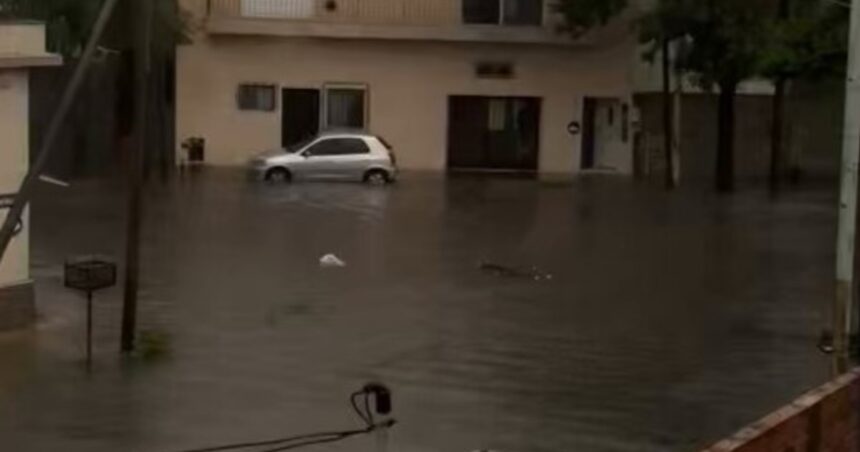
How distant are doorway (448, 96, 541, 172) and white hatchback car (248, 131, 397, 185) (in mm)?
7276

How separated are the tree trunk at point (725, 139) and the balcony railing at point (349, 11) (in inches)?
384

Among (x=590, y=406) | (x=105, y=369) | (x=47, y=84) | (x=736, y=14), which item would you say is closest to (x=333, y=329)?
(x=105, y=369)

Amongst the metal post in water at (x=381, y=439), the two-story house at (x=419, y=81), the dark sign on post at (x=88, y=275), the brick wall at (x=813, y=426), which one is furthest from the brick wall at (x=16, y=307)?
the two-story house at (x=419, y=81)

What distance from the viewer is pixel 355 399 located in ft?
46.4

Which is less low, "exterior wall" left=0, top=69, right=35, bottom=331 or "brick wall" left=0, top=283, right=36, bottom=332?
"exterior wall" left=0, top=69, right=35, bottom=331

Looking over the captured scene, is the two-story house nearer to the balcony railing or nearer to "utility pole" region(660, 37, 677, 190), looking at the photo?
the balcony railing

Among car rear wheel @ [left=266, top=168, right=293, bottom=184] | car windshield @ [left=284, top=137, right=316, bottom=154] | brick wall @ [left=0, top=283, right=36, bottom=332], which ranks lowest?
car rear wheel @ [left=266, top=168, right=293, bottom=184]

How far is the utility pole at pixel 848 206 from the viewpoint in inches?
598

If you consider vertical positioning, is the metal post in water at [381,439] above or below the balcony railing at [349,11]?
below

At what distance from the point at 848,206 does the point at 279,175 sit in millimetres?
32106

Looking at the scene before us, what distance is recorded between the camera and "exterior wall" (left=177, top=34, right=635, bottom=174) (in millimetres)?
52938

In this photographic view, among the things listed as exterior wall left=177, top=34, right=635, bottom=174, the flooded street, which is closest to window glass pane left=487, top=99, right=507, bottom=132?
exterior wall left=177, top=34, right=635, bottom=174

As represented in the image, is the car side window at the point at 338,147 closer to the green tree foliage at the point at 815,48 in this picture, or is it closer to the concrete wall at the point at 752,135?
the concrete wall at the point at 752,135

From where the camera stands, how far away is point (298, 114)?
5369 centimetres
